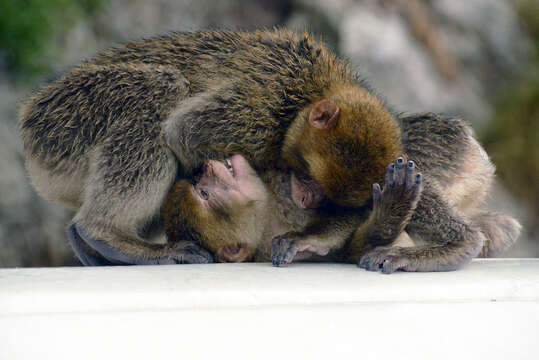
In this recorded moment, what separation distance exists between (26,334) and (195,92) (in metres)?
0.92

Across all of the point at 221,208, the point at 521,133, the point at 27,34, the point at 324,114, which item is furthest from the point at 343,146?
the point at 521,133

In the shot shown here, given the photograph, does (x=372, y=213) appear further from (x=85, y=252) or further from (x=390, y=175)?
(x=85, y=252)

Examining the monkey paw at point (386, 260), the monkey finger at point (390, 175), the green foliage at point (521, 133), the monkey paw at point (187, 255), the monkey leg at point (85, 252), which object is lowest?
the green foliage at point (521, 133)

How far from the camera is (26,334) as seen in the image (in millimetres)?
1087

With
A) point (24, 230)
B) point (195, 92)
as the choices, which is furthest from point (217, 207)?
point (24, 230)

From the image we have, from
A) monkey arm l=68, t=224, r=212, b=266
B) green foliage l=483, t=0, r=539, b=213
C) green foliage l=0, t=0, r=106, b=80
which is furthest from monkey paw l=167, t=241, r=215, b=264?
green foliage l=483, t=0, r=539, b=213

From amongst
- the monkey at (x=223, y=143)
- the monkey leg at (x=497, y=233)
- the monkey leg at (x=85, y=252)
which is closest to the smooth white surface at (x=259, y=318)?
the monkey at (x=223, y=143)

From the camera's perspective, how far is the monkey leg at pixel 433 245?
1.50 meters

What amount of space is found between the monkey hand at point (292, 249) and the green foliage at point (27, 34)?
2.88 meters

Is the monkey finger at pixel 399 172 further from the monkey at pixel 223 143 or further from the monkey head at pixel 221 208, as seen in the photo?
the monkey head at pixel 221 208

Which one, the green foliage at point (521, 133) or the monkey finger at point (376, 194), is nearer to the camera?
the monkey finger at point (376, 194)

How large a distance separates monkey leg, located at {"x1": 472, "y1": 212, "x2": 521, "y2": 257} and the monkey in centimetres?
13

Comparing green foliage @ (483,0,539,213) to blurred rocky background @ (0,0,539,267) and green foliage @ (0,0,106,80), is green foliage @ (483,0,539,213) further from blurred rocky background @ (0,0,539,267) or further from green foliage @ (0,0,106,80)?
green foliage @ (0,0,106,80)

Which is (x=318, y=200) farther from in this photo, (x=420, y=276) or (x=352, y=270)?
(x=420, y=276)
